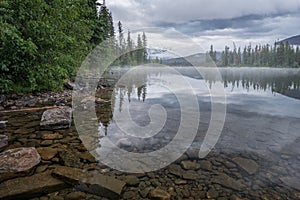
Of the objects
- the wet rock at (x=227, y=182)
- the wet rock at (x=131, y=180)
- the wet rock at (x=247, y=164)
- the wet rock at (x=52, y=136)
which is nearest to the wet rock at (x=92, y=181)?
the wet rock at (x=131, y=180)

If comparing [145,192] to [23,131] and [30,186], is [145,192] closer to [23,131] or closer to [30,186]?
[30,186]

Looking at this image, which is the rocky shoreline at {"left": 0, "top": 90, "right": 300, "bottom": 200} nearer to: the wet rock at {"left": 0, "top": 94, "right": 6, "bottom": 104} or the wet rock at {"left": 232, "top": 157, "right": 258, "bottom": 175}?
the wet rock at {"left": 232, "top": 157, "right": 258, "bottom": 175}

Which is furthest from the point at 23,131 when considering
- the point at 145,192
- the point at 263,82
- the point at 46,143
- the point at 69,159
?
the point at 263,82

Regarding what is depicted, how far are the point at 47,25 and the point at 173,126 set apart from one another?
23.3 feet

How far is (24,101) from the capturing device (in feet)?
31.2

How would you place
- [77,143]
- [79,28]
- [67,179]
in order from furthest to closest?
1. [79,28]
2. [77,143]
3. [67,179]

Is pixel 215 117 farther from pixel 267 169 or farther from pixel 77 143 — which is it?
pixel 77 143

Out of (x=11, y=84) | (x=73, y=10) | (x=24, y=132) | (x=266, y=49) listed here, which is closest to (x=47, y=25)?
(x=11, y=84)

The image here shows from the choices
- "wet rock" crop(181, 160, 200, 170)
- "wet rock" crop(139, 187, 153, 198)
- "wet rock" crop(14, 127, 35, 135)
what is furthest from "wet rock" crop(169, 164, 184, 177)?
"wet rock" crop(14, 127, 35, 135)

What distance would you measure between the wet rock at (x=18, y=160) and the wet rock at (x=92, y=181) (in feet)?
1.72

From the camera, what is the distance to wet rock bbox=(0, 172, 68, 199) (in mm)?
2986

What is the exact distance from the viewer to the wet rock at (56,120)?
19.8 ft

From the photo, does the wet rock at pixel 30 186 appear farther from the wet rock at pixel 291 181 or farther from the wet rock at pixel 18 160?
the wet rock at pixel 291 181

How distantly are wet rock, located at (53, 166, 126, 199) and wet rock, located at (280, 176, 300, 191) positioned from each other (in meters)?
2.82
